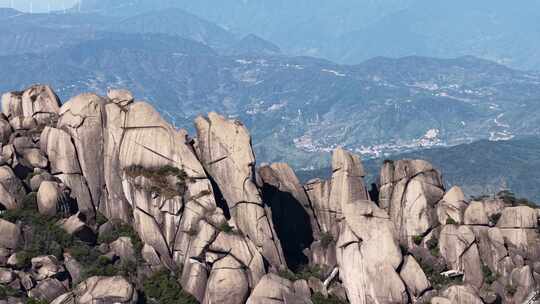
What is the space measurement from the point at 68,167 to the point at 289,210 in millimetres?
19641

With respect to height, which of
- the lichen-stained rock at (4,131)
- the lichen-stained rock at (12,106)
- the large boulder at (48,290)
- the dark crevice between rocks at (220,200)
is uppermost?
the lichen-stained rock at (12,106)

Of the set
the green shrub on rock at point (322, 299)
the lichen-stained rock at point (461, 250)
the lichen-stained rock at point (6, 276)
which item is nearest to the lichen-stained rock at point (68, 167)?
the lichen-stained rock at point (6, 276)

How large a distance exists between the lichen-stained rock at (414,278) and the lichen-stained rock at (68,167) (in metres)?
26.3

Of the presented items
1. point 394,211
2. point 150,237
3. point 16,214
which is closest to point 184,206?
point 150,237

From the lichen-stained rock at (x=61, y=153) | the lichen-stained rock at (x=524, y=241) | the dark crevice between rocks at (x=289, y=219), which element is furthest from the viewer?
the dark crevice between rocks at (x=289, y=219)

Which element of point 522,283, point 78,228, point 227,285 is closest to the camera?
point 227,285

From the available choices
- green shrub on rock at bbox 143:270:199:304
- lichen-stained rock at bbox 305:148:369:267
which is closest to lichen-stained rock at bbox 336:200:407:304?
lichen-stained rock at bbox 305:148:369:267

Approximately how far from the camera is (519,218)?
3273 inches

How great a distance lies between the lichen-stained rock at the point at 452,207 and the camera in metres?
83.8

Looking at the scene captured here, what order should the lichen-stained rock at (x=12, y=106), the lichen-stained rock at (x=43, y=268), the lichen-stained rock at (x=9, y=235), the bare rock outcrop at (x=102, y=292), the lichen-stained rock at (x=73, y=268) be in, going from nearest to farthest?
the bare rock outcrop at (x=102, y=292), the lichen-stained rock at (x=43, y=268), the lichen-stained rock at (x=73, y=268), the lichen-stained rock at (x=9, y=235), the lichen-stained rock at (x=12, y=106)

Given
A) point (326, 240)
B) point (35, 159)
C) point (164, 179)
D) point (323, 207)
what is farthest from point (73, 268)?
point (323, 207)

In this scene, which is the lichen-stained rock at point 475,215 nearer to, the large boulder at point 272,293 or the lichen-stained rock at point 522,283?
the lichen-stained rock at point 522,283

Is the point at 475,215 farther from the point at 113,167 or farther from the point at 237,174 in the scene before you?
the point at 113,167

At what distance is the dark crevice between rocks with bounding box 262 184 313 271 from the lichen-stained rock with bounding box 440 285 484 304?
15509mm
